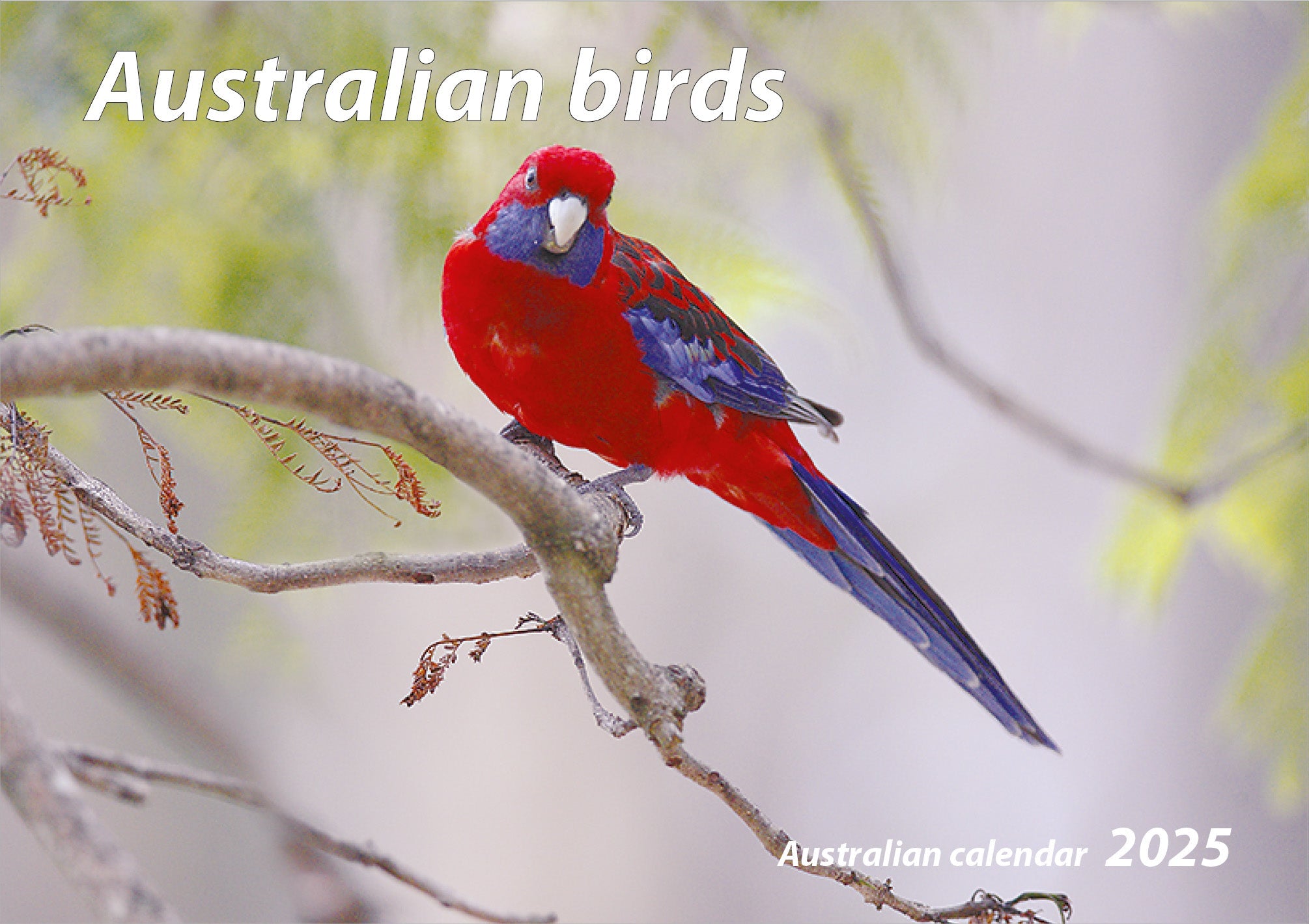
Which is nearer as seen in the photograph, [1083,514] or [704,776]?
[704,776]

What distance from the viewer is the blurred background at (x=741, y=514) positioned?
123 cm

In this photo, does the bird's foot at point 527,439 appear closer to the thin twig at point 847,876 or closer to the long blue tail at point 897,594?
the long blue tail at point 897,594

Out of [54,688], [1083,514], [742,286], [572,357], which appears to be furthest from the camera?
[1083,514]

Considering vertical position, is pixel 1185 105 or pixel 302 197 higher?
pixel 1185 105

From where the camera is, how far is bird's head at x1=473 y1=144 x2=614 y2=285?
91 cm

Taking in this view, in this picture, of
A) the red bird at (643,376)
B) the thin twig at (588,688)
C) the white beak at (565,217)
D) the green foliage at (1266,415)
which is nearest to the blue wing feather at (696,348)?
the red bird at (643,376)

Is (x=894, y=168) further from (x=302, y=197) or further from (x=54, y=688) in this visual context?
(x=54, y=688)

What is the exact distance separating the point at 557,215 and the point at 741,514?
1676 millimetres

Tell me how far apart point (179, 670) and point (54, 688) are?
0.90 m

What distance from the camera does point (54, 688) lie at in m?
2.29

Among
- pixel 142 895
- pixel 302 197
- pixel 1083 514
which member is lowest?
pixel 142 895

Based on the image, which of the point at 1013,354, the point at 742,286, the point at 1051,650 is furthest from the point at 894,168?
the point at 1051,650

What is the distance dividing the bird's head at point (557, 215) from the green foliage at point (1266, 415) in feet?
2.60

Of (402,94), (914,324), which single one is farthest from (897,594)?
(402,94)
